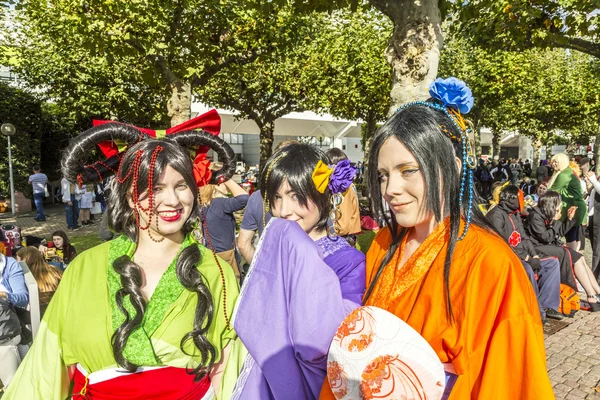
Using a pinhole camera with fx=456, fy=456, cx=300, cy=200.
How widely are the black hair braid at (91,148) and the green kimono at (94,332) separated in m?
0.39

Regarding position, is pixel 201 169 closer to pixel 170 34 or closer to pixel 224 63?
pixel 170 34

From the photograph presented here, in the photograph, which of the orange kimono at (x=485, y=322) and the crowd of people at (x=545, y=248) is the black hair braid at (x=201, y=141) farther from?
the crowd of people at (x=545, y=248)

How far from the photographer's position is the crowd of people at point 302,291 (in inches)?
54.0

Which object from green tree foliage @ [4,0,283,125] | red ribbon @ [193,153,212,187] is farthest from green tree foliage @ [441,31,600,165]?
red ribbon @ [193,153,212,187]

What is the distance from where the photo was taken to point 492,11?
9.62 metres

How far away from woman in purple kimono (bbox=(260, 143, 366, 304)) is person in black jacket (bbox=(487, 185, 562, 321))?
387cm

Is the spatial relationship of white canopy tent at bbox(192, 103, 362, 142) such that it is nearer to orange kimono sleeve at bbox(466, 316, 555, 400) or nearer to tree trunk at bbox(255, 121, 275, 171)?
tree trunk at bbox(255, 121, 275, 171)

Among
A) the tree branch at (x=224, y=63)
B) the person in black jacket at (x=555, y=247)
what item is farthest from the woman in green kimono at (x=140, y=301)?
the tree branch at (x=224, y=63)

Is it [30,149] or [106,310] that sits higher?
[30,149]

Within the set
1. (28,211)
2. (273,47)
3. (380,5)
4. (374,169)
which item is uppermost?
(273,47)

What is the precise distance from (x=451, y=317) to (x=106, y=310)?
4.24 ft

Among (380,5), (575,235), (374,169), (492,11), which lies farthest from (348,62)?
(374,169)

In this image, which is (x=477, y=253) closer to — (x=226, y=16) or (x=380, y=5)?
(x=380, y=5)

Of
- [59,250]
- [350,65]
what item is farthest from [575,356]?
[350,65]
